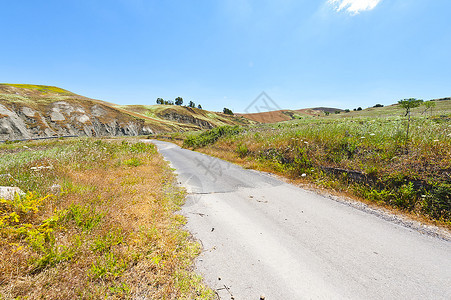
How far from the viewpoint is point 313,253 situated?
321 cm

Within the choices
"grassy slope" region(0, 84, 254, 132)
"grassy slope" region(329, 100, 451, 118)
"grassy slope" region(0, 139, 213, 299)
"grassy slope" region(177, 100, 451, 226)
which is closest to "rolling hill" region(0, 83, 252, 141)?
"grassy slope" region(0, 84, 254, 132)

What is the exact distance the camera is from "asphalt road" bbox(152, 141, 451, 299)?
97.7 inches

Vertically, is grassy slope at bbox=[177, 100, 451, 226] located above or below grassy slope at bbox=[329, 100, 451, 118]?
below

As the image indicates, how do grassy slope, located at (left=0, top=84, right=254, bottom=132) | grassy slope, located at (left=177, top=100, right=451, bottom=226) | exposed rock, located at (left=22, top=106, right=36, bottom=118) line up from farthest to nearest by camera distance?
grassy slope, located at (left=0, top=84, right=254, bottom=132), exposed rock, located at (left=22, top=106, right=36, bottom=118), grassy slope, located at (left=177, top=100, right=451, bottom=226)

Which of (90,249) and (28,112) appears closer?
(90,249)

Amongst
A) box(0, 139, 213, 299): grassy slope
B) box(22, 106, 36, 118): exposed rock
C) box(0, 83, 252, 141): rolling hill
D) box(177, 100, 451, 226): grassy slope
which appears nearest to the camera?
box(0, 139, 213, 299): grassy slope

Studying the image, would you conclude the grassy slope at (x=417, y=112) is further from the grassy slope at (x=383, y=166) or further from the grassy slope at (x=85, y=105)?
the grassy slope at (x=85, y=105)

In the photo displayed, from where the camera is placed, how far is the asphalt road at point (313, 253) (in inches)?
97.7

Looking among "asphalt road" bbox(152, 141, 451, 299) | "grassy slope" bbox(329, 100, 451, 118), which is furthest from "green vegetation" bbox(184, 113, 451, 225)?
"grassy slope" bbox(329, 100, 451, 118)

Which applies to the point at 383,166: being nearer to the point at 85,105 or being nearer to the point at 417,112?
the point at 417,112

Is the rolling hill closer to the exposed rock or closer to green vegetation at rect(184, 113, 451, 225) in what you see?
the exposed rock

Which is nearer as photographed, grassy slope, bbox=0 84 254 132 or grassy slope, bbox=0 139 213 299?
grassy slope, bbox=0 139 213 299

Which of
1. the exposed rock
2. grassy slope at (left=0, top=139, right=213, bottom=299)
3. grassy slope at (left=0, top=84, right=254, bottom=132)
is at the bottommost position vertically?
grassy slope at (left=0, top=139, right=213, bottom=299)

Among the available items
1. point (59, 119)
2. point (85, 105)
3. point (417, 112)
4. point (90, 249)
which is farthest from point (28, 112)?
point (417, 112)
